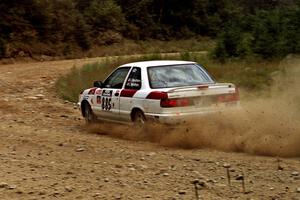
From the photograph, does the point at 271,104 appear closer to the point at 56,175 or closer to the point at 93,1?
the point at 56,175

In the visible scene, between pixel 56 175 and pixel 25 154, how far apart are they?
197 centimetres

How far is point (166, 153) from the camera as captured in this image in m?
9.77

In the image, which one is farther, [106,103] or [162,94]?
[106,103]

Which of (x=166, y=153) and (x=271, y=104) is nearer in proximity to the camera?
(x=166, y=153)

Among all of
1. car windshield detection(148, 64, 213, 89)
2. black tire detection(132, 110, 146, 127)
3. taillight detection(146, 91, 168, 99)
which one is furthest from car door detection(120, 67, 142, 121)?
taillight detection(146, 91, 168, 99)

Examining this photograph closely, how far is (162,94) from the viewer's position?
1087 centimetres

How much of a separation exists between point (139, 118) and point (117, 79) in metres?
1.38

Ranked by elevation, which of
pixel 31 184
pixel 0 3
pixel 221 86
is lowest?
pixel 31 184

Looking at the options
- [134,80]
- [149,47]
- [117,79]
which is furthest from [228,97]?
[149,47]

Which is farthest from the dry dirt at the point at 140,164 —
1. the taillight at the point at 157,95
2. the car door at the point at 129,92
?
the taillight at the point at 157,95

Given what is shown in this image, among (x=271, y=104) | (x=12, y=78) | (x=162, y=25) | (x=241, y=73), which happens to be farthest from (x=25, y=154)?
(x=162, y=25)

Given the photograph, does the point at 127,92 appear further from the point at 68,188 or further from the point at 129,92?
the point at 68,188

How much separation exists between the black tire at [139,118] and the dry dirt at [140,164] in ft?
0.68

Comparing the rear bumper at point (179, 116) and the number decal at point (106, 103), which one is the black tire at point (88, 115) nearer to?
the number decal at point (106, 103)
